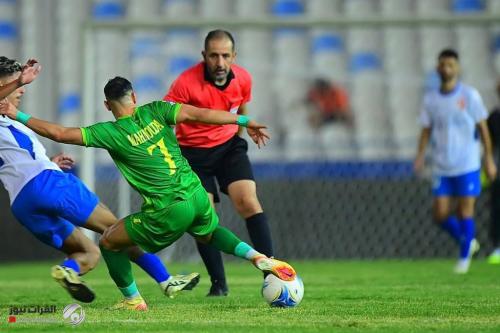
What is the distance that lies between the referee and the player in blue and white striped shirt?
141 inches

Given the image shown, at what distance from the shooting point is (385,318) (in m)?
5.84

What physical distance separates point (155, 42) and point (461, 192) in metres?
5.28

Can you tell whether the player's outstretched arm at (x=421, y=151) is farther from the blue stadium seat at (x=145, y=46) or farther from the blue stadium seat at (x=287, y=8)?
the blue stadium seat at (x=287, y=8)

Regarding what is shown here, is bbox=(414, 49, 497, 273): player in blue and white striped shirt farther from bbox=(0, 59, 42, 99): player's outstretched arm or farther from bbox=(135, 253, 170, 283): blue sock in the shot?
bbox=(0, 59, 42, 99): player's outstretched arm

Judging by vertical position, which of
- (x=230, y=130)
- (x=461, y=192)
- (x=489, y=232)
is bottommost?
(x=489, y=232)

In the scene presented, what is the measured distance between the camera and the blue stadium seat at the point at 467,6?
17062mm

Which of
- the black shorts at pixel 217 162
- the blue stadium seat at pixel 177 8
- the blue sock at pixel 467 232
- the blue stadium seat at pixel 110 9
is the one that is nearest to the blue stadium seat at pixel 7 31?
the blue stadium seat at pixel 110 9

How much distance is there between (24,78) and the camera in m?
6.18

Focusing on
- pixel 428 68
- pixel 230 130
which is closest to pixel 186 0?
pixel 428 68

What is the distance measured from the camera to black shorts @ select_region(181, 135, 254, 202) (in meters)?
7.76

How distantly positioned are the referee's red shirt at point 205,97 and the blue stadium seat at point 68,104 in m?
8.91

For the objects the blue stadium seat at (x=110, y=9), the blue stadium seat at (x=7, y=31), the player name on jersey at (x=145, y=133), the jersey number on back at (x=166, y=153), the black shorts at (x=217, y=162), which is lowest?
the black shorts at (x=217, y=162)

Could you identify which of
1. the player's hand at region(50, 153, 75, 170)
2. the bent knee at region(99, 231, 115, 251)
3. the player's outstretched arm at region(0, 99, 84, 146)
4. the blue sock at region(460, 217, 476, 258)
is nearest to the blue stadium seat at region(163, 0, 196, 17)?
the blue sock at region(460, 217, 476, 258)

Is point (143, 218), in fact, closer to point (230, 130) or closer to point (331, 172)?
point (230, 130)
